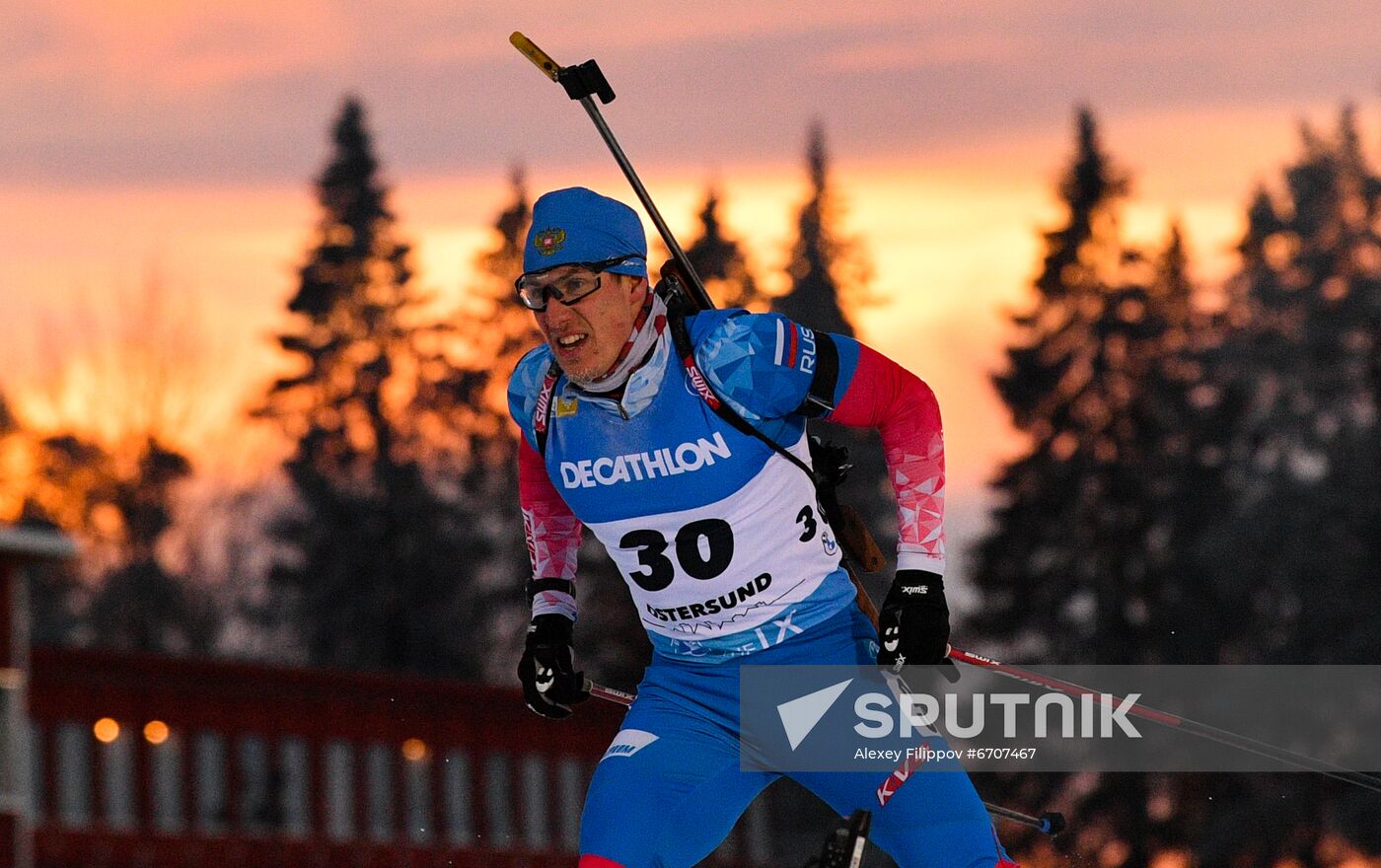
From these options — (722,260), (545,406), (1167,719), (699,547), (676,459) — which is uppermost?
(722,260)

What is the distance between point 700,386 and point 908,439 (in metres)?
0.56

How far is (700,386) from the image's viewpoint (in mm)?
5492

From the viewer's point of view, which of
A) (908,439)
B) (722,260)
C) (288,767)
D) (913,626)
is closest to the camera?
(913,626)

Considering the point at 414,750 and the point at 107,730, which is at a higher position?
the point at 107,730

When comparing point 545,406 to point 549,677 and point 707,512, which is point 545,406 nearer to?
point 707,512

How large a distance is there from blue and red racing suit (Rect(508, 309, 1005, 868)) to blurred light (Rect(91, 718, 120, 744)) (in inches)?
391

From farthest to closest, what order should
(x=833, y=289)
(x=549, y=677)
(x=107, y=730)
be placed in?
(x=833, y=289)
(x=107, y=730)
(x=549, y=677)

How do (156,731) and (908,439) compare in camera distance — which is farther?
(156,731)

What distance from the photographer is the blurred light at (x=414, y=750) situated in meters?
16.3

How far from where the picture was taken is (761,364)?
5.47 metres

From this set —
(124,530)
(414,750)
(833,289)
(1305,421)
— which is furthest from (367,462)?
(414,750)

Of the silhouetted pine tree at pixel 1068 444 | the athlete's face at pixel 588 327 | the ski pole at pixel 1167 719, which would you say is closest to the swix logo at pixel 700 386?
the athlete's face at pixel 588 327

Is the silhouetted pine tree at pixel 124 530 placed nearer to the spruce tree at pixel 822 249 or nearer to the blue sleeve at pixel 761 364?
the spruce tree at pixel 822 249

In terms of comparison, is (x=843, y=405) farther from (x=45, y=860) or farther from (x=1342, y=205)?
(x=1342, y=205)
